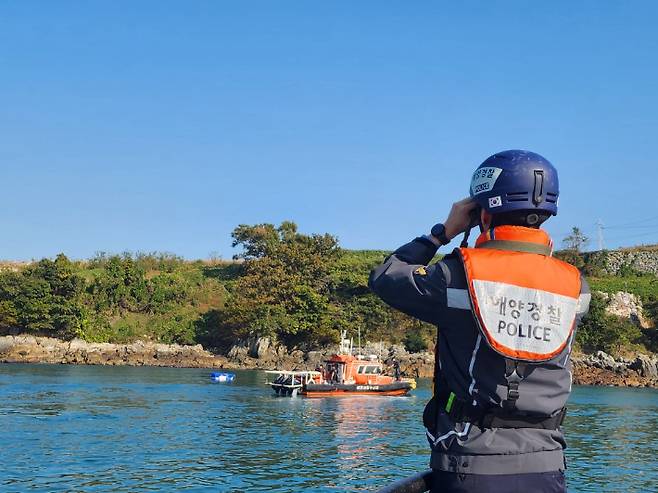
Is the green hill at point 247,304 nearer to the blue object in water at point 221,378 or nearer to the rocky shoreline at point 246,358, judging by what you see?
the rocky shoreline at point 246,358

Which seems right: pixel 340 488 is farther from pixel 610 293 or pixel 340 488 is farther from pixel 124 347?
pixel 610 293

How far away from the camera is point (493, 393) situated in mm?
2332

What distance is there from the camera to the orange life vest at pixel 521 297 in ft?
7.70

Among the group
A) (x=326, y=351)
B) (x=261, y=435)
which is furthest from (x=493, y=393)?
(x=326, y=351)

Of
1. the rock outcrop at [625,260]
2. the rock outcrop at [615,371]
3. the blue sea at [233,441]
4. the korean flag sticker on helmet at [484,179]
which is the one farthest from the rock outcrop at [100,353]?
the korean flag sticker on helmet at [484,179]

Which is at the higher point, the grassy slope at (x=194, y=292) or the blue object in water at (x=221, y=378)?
the grassy slope at (x=194, y=292)

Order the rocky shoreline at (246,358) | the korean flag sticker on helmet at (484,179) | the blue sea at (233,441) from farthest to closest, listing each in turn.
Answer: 1. the rocky shoreline at (246,358)
2. the blue sea at (233,441)
3. the korean flag sticker on helmet at (484,179)

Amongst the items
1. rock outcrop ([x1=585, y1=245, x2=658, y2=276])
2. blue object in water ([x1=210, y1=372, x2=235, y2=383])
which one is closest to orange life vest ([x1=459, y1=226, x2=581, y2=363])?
blue object in water ([x1=210, y1=372, x2=235, y2=383])

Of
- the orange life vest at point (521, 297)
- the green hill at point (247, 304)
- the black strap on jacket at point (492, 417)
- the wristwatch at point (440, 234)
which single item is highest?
the green hill at point (247, 304)

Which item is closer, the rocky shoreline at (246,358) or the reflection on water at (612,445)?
the reflection on water at (612,445)

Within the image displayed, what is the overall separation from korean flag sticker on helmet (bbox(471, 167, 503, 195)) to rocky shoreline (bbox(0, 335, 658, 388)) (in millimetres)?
53646

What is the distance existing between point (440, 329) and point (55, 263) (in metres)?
66.4

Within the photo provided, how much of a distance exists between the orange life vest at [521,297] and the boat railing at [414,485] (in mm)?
559

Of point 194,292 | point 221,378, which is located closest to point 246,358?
point 194,292
